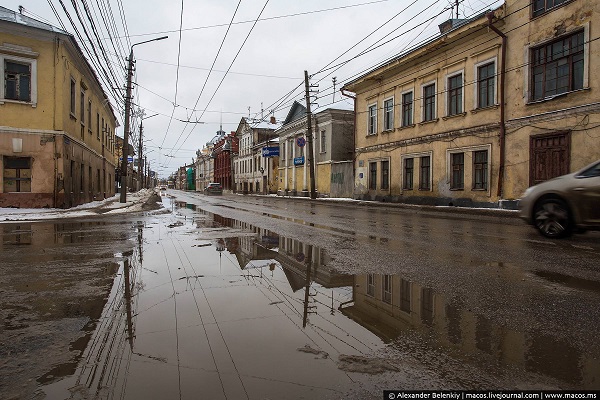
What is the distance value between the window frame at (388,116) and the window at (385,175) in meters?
2.43

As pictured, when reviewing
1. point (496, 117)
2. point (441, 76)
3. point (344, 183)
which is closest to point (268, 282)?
point (496, 117)

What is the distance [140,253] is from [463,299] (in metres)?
5.20

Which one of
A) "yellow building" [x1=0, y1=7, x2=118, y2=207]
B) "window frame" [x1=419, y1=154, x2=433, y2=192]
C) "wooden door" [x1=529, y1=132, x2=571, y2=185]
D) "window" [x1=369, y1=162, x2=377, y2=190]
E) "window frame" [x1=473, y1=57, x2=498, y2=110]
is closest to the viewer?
"wooden door" [x1=529, y1=132, x2=571, y2=185]

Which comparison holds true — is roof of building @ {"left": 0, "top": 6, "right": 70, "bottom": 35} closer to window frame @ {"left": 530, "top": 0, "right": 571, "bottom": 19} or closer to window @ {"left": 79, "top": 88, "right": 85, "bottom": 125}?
window @ {"left": 79, "top": 88, "right": 85, "bottom": 125}

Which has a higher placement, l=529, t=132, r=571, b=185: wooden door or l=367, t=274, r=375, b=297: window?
l=529, t=132, r=571, b=185: wooden door

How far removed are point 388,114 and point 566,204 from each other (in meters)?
19.8

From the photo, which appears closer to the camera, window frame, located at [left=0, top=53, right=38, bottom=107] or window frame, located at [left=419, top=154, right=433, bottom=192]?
window frame, located at [left=0, top=53, right=38, bottom=107]

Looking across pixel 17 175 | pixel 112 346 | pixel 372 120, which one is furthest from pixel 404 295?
pixel 372 120

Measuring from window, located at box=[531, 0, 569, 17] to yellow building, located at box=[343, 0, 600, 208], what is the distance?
0.05 meters

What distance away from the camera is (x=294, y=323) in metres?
3.25

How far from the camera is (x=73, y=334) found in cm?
301

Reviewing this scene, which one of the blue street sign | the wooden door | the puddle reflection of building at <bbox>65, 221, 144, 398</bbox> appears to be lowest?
the puddle reflection of building at <bbox>65, 221, 144, 398</bbox>

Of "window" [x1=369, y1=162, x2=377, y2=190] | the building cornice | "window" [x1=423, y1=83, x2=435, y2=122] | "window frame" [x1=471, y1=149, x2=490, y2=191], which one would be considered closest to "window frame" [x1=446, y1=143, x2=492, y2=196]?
"window frame" [x1=471, y1=149, x2=490, y2=191]

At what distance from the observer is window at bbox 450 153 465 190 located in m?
20.3
